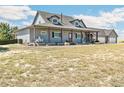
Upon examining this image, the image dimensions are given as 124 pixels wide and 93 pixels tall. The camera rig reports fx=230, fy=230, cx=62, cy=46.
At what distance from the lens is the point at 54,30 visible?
2728 centimetres

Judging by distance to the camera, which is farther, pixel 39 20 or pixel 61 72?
pixel 39 20

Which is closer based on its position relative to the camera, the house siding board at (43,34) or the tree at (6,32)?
the house siding board at (43,34)

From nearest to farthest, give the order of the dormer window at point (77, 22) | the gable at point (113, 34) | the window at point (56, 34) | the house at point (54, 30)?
the house at point (54, 30), the window at point (56, 34), the dormer window at point (77, 22), the gable at point (113, 34)

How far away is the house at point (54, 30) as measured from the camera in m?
25.8

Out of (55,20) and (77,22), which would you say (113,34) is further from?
(55,20)

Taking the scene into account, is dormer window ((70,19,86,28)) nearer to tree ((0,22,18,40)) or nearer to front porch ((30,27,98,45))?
front porch ((30,27,98,45))

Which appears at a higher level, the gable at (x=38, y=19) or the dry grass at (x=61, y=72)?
the gable at (x=38, y=19)

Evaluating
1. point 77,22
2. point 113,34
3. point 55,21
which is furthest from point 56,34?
point 113,34

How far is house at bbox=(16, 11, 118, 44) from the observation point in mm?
25828

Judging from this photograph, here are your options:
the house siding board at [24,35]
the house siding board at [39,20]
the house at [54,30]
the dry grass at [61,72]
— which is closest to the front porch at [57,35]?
the house at [54,30]

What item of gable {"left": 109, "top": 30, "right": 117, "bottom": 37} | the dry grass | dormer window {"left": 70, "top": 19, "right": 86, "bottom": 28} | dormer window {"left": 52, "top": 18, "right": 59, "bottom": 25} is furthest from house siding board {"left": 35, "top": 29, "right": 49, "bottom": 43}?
gable {"left": 109, "top": 30, "right": 117, "bottom": 37}

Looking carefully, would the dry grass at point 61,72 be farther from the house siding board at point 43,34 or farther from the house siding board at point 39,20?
the house siding board at point 39,20

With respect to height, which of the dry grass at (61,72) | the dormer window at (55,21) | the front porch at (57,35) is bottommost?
the dry grass at (61,72)
